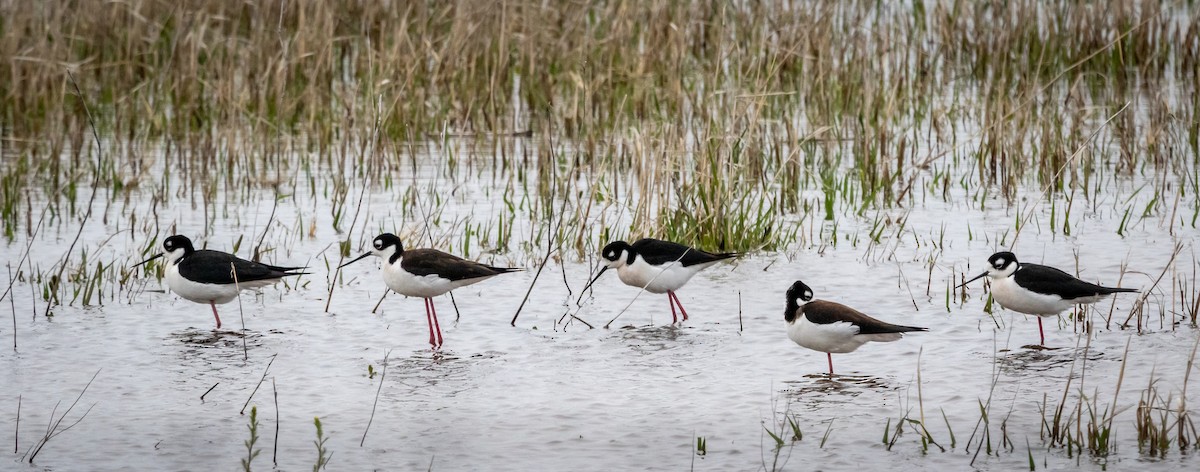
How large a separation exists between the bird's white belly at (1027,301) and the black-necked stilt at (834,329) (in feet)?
2.68

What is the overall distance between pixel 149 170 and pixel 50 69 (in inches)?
100

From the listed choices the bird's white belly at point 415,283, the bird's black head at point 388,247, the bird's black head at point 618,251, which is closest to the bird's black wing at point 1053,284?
the bird's black head at point 618,251

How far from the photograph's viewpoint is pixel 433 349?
7.66 meters

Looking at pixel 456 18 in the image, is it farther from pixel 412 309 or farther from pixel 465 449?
pixel 465 449

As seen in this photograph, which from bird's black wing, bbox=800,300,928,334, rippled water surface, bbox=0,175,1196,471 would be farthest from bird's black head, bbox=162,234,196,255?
bird's black wing, bbox=800,300,928,334

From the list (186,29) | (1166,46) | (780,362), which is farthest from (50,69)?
(1166,46)

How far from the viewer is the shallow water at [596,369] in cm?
578

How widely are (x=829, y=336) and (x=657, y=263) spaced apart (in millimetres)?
1765

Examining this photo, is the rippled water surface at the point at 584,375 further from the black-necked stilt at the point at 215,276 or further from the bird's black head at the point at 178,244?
the bird's black head at the point at 178,244

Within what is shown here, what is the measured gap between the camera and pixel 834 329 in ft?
22.5

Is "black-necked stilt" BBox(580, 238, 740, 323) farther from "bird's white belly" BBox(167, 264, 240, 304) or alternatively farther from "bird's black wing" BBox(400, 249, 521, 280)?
"bird's white belly" BBox(167, 264, 240, 304)

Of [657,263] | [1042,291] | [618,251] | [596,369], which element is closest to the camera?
[596,369]

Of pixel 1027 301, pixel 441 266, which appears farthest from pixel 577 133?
pixel 1027 301

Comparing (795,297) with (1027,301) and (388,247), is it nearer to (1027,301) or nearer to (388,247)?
(1027,301)
